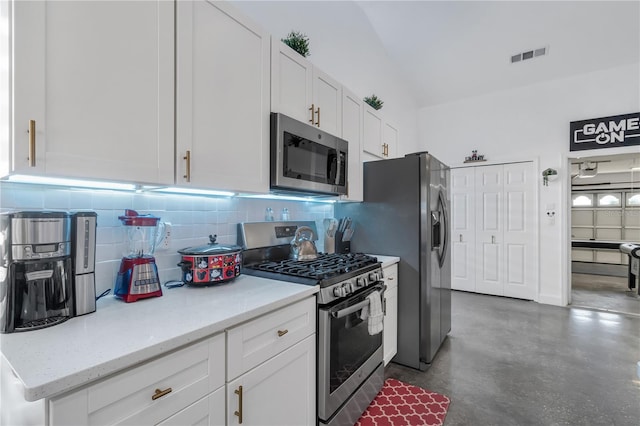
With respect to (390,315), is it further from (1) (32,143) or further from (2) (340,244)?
(1) (32,143)

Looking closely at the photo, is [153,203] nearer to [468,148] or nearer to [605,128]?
[468,148]

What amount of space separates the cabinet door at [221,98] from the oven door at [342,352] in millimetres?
828

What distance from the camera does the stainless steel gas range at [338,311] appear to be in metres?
1.54

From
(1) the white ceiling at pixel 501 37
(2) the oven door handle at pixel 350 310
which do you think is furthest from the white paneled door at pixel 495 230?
(2) the oven door handle at pixel 350 310

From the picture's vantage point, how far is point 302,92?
1.93 m

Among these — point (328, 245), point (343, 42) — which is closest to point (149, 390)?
point (328, 245)

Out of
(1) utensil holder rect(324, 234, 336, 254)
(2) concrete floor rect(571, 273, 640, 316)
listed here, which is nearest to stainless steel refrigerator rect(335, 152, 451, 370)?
(1) utensil holder rect(324, 234, 336, 254)

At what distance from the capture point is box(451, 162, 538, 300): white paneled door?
14.8 feet

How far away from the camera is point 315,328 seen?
153cm

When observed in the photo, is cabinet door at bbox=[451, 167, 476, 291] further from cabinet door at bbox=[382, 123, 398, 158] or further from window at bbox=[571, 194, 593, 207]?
window at bbox=[571, 194, 593, 207]

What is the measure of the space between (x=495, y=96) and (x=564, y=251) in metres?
2.67

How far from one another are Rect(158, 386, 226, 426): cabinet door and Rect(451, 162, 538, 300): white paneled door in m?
4.90

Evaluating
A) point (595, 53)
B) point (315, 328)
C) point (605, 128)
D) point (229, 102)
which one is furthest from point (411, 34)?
point (315, 328)

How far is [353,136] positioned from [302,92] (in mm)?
749
